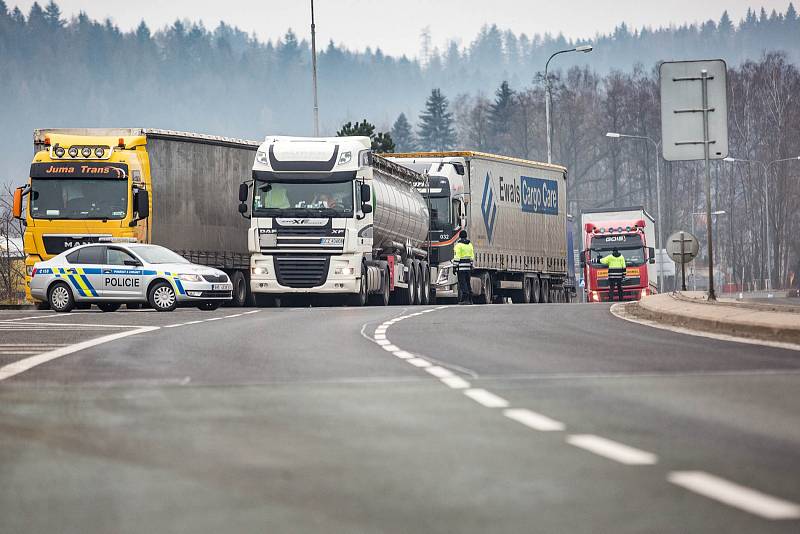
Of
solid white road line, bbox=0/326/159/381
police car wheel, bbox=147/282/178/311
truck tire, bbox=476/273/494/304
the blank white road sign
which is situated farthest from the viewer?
truck tire, bbox=476/273/494/304

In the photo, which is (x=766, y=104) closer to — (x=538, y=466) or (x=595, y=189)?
(x=595, y=189)

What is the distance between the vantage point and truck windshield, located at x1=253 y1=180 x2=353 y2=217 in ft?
120

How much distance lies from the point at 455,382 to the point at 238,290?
28.3 meters

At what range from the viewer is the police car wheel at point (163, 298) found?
109 ft

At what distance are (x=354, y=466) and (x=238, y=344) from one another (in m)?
11.1

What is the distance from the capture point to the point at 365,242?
37062mm

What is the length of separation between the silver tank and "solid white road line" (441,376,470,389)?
24722 mm

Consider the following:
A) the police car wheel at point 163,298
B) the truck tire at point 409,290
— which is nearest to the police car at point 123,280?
the police car wheel at point 163,298

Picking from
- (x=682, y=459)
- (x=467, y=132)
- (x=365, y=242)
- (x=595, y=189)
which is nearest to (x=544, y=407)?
(x=682, y=459)

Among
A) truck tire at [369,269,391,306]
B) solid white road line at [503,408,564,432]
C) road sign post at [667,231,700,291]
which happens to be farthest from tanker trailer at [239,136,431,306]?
solid white road line at [503,408,564,432]

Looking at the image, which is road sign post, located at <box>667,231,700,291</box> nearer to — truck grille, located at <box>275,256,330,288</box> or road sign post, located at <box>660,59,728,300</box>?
road sign post, located at <box>660,59,728,300</box>

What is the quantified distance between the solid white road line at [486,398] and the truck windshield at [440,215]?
33.6m

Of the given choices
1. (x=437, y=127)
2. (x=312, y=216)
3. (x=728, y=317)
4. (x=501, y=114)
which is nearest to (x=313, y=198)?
(x=312, y=216)

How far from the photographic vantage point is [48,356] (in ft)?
54.5
